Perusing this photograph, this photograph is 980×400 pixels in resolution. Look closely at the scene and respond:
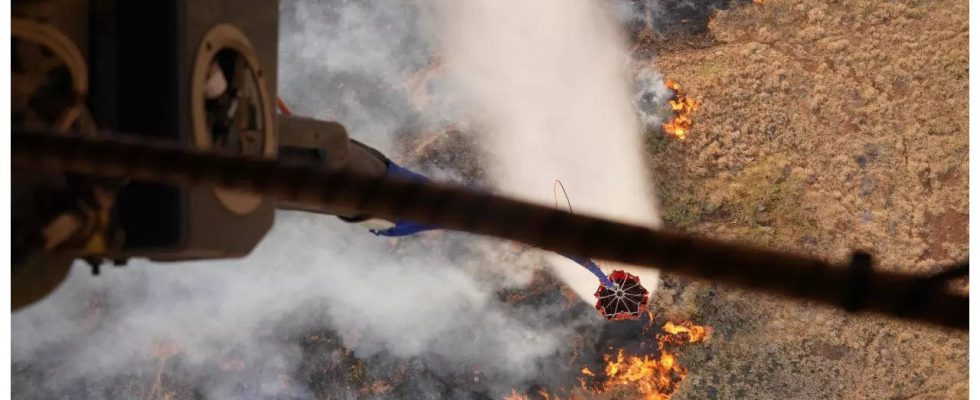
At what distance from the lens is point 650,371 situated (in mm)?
7422

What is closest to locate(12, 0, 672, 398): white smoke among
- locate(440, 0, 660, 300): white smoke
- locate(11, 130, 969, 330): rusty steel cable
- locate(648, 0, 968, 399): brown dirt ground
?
locate(440, 0, 660, 300): white smoke

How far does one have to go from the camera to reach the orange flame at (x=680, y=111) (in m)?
7.48

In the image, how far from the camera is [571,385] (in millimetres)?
7445

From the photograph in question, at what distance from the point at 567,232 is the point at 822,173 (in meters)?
6.78

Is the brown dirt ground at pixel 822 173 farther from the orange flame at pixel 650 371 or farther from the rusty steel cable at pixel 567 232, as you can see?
the rusty steel cable at pixel 567 232

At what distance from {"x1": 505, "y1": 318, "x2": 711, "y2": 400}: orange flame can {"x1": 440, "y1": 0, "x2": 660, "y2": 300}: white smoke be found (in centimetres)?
55

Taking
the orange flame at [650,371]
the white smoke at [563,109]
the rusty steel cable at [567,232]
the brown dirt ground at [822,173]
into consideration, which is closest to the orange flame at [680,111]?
the brown dirt ground at [822,173]

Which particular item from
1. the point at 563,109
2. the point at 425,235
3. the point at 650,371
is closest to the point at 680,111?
the point at 563,109

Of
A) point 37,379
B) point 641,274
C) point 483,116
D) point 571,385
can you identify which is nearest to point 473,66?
point 483,116

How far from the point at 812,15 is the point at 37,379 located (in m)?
8.00

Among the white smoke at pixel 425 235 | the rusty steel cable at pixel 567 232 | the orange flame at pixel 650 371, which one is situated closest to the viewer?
the rusty steel cable at pixel 567 232

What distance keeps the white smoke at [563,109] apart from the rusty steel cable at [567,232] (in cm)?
610

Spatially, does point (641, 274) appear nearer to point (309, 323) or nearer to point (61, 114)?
point (309, 323)

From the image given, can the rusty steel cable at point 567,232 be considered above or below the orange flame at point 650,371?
above
